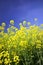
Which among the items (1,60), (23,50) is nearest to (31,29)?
(23,50)

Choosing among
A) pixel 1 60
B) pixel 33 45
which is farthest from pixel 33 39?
pixel 1 60

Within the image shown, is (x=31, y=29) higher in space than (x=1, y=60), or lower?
higher

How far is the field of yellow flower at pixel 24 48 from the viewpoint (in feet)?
8.60

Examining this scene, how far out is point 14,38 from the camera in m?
2.63

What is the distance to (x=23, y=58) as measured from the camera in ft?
8.86

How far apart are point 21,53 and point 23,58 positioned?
0.23ft

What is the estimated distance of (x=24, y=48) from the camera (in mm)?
2648

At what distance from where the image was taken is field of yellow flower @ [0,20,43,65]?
8.60 feet

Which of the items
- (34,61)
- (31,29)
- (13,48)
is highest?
(31,29)

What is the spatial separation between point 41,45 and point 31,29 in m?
0.23

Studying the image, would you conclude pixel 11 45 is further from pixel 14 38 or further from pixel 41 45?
pixel 41 45

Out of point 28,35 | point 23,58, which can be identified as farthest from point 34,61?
point 28,35

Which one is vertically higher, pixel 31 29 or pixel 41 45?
pixel 31 29

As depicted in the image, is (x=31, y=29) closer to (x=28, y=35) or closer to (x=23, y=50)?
(x=28, y=35)
